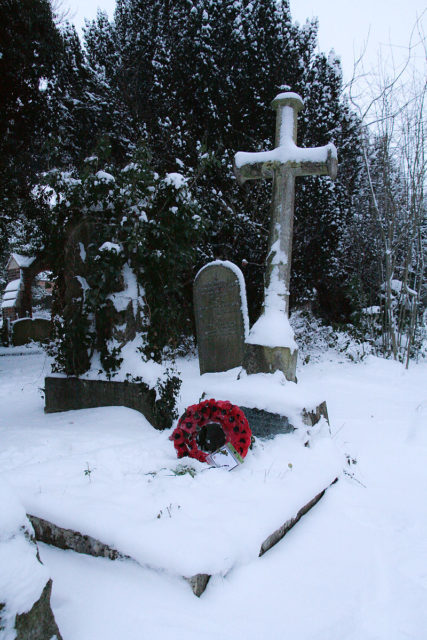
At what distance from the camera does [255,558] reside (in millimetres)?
Answer: 1831

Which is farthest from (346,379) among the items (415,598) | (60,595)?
(60,595)

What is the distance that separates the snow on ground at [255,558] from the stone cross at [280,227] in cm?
77

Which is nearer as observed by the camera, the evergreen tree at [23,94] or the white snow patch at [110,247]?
the white snow patch at [110,247]

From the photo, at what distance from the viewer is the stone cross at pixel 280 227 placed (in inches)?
141

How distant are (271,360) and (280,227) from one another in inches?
48.2

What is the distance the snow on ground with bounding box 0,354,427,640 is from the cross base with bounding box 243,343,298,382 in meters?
0.65

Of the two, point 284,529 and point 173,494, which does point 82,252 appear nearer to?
point 173,494

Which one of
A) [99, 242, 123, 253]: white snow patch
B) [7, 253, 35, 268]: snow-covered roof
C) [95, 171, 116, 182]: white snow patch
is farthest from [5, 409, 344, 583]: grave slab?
[7, 253, 35, 268]: snow-covered roof

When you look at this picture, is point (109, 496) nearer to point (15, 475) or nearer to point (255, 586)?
point (15, 475)

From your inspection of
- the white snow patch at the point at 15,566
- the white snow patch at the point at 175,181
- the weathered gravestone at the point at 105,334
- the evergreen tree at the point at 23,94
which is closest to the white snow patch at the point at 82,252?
the weathered gravestone at the point at 105,334

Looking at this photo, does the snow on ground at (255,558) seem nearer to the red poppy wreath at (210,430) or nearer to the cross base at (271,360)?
the red poppy wreath at (210,430)

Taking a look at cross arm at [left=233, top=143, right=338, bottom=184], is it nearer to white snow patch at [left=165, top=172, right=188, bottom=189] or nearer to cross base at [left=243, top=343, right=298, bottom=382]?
white snow patch at [left=165, top=172, right=188, bottom=189]

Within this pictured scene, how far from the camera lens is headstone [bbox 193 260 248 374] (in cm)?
602

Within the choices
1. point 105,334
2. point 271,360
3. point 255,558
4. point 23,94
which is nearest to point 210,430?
point 271,360
